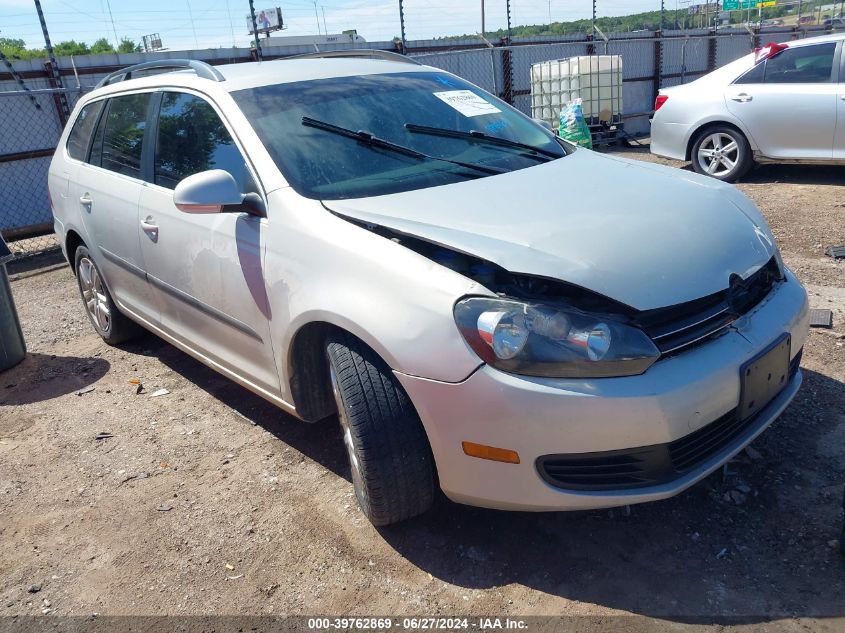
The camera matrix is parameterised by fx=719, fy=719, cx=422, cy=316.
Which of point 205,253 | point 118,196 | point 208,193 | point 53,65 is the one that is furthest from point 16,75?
point 208,193

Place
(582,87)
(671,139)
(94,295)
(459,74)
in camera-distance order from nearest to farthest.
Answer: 1. (94,295)
2. (671,139)
3. (582,87)
4. (459,74)

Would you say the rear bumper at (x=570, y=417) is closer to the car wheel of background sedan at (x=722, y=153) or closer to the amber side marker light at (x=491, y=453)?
the amber side marker light at (x=491, y=453)

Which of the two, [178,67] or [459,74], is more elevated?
[178,67]

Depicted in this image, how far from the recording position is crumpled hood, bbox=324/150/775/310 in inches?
91.0

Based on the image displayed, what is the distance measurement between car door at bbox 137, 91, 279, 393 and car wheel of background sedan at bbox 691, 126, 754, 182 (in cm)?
674

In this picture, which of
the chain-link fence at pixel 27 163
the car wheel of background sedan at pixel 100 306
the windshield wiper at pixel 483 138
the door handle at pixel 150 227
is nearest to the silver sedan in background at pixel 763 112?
the windshield wiper at pixel 483 138

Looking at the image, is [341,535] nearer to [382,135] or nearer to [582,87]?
[382,135]

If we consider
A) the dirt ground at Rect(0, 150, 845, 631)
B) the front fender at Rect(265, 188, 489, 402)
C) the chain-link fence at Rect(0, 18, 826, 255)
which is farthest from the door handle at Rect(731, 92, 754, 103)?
the front fender at Rect(265, 188, 489, 402)

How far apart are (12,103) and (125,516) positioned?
7.84 metres

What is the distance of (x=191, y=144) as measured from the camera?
3498mm

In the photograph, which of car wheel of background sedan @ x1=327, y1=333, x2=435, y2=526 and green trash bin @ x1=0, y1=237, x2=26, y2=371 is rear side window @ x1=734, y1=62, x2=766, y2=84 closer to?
car wheel of background sedan @ x1=327, y1=333, x2=435, y2=526

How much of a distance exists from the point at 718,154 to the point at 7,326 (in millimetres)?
7557

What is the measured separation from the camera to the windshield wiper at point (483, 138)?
335cm

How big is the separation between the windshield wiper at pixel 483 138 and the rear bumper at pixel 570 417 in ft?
4.63
